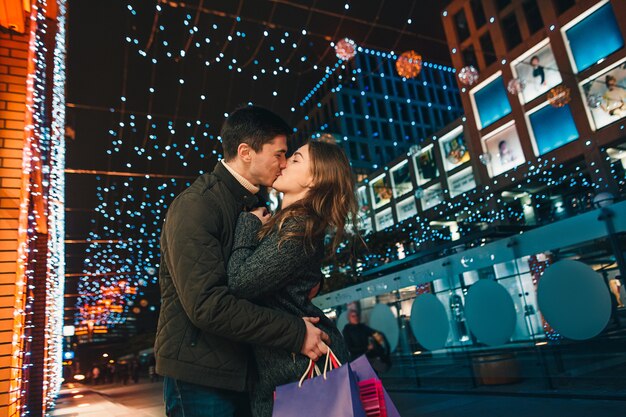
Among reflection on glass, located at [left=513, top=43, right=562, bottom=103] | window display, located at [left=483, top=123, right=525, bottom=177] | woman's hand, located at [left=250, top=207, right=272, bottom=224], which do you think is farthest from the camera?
window display, located at [left=483, top=123, right=525, bottom=177]

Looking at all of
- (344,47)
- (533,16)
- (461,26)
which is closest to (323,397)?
(344,47)

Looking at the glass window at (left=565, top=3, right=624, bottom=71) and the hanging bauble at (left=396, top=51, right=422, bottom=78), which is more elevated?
the glass window at (left=565, top=3, right=624, bottom=71)

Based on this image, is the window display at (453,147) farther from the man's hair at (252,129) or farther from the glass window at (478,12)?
the man's hair at (252,129)

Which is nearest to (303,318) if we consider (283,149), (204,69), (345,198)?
(345,198)

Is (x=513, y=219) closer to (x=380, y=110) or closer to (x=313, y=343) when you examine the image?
(x=313, y=343)

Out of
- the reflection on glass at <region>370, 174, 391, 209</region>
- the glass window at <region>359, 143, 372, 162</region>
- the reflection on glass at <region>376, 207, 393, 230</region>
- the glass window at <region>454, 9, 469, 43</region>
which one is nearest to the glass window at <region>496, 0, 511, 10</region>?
the glass window at <region>454, 9, 469, 43</region>

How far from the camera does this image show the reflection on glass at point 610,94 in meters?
19.5

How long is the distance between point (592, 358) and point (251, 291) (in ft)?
35.7

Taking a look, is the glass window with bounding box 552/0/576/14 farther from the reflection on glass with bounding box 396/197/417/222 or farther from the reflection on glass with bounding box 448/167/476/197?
the reflection on glass with bounding box 396/197/417/222

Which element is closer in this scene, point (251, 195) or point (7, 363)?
point (251, 195)

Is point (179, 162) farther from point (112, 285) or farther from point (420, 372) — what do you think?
point (112, 285)

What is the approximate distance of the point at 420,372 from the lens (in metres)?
11.6

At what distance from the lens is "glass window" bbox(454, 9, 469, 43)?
29891 millimetres

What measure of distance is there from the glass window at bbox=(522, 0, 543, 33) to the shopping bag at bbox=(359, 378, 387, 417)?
92.5 feet
